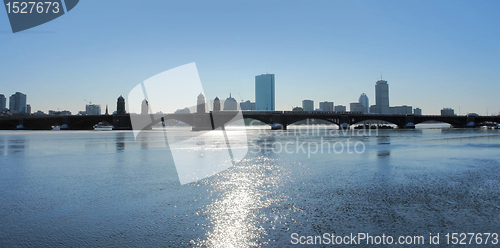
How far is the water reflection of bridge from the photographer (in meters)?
135

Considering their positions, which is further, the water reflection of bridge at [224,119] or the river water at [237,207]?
the water reflection of bridge at [224,119]

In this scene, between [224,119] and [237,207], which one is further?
[224,119]

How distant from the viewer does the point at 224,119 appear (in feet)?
451

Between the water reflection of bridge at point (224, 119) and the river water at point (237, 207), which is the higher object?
the water reflection of bridge at point (224, 119)

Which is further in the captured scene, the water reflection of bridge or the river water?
the water reflection of bridge

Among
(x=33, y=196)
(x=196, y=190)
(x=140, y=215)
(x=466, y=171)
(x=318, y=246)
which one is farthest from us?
(x=466, y=171)

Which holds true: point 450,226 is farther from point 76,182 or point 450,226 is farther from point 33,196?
point 76,182

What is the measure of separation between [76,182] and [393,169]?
22.2m

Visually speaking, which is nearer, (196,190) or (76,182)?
(196,190)

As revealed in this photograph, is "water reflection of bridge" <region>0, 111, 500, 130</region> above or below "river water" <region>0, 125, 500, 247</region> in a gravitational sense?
above

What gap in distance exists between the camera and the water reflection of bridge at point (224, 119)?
135m

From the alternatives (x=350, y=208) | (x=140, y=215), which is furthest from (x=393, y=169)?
(x=140, y=215)

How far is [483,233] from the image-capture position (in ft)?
32.1

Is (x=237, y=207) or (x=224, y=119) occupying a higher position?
(x=224, y=119)
